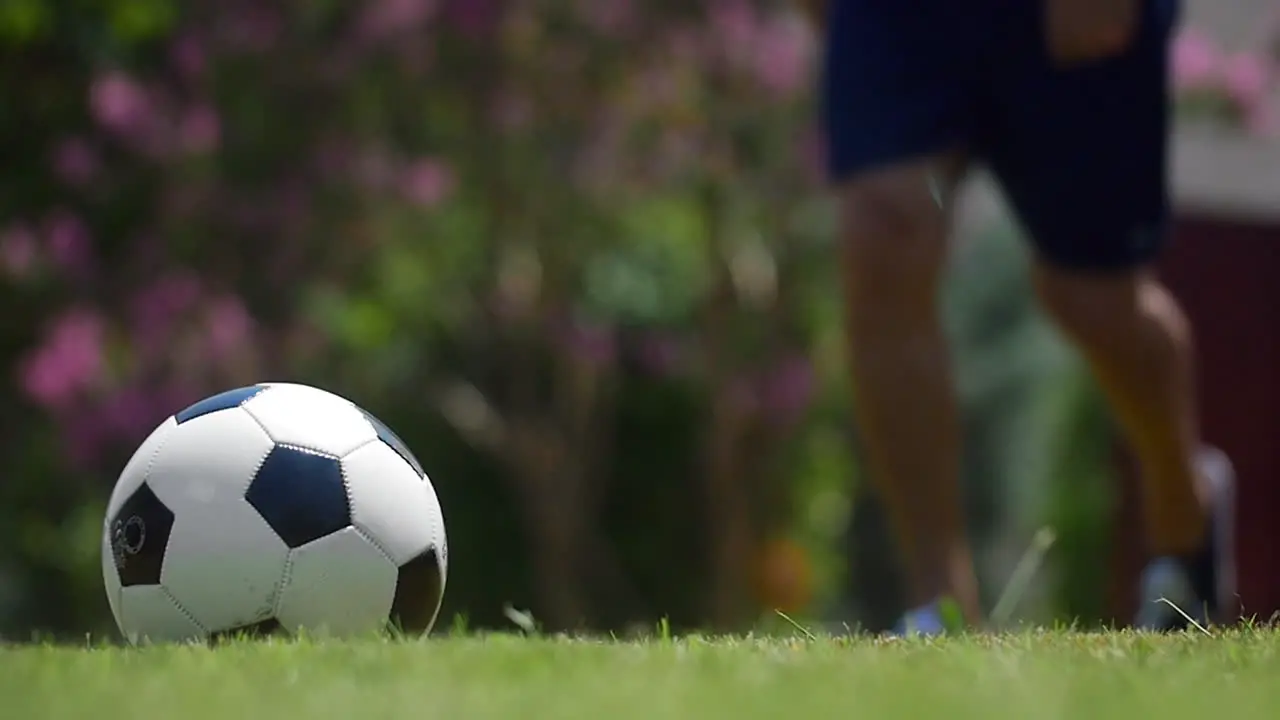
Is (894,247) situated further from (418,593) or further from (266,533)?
(266,533)

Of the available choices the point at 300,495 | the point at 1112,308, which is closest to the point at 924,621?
the point at 1112,308

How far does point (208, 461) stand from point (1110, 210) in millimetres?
2151

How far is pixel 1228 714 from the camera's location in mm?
1770

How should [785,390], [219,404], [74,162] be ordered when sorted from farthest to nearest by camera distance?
[785,390] → [74,162] → [219,404]

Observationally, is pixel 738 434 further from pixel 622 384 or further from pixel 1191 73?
pixel 1191 73

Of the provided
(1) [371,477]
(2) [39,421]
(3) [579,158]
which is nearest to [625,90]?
(3) [579,158]

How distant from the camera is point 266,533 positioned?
266cm

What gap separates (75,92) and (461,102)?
1.76 m

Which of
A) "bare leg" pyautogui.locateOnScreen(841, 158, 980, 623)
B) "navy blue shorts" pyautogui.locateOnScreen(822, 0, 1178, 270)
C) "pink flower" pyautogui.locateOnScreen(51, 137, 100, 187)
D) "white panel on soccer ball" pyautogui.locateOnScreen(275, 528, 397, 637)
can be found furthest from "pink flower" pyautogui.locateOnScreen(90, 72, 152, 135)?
"white panel on soccer ball" pyautogui.locateOnScreen(275, 528, 397, 637)

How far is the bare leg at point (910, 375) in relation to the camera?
357cm

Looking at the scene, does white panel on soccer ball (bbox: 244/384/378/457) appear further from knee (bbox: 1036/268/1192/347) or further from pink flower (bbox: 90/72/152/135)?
pink flower (bbox: 90/72/152/135)

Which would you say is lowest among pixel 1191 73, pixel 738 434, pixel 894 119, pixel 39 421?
pixel 738 434

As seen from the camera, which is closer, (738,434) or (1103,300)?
(1103,300)

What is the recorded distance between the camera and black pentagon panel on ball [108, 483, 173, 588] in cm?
269
